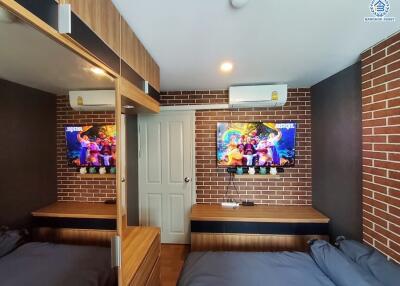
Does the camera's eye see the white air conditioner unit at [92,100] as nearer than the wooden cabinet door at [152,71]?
Yes

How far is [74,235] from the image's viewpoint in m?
1.11

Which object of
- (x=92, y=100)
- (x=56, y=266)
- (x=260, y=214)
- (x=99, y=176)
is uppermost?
(x=92, y=100)

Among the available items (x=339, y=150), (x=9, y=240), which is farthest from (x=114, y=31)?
(x=339, y=150)

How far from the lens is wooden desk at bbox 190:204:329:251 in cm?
250

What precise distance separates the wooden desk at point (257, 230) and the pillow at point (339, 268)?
0.71m

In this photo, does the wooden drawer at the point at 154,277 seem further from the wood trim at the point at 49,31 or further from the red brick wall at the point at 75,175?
the wood trim at the point at 49,31

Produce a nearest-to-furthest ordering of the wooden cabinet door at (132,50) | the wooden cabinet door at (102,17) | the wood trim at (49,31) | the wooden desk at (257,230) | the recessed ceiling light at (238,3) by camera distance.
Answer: the wood trim at (49,31), the wooden cabinet door at (102,17), the recessed ceiling light at (238,3), the wooden cabinet door at (132,50), the wooden desk at (257,230)

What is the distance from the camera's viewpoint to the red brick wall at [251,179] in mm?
3008

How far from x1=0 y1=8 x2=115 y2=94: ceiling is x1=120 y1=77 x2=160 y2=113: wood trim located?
0.64 feet

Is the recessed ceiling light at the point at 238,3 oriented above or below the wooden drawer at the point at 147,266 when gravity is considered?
above

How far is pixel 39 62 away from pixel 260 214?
2.65 metres

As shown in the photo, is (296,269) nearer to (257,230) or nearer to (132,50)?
(257,230)

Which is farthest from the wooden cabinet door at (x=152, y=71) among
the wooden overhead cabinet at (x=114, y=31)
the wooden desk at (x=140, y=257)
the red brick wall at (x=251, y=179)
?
the wooden desk at (x=140, y=257)

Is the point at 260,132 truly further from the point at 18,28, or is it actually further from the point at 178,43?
the point at 18,28
